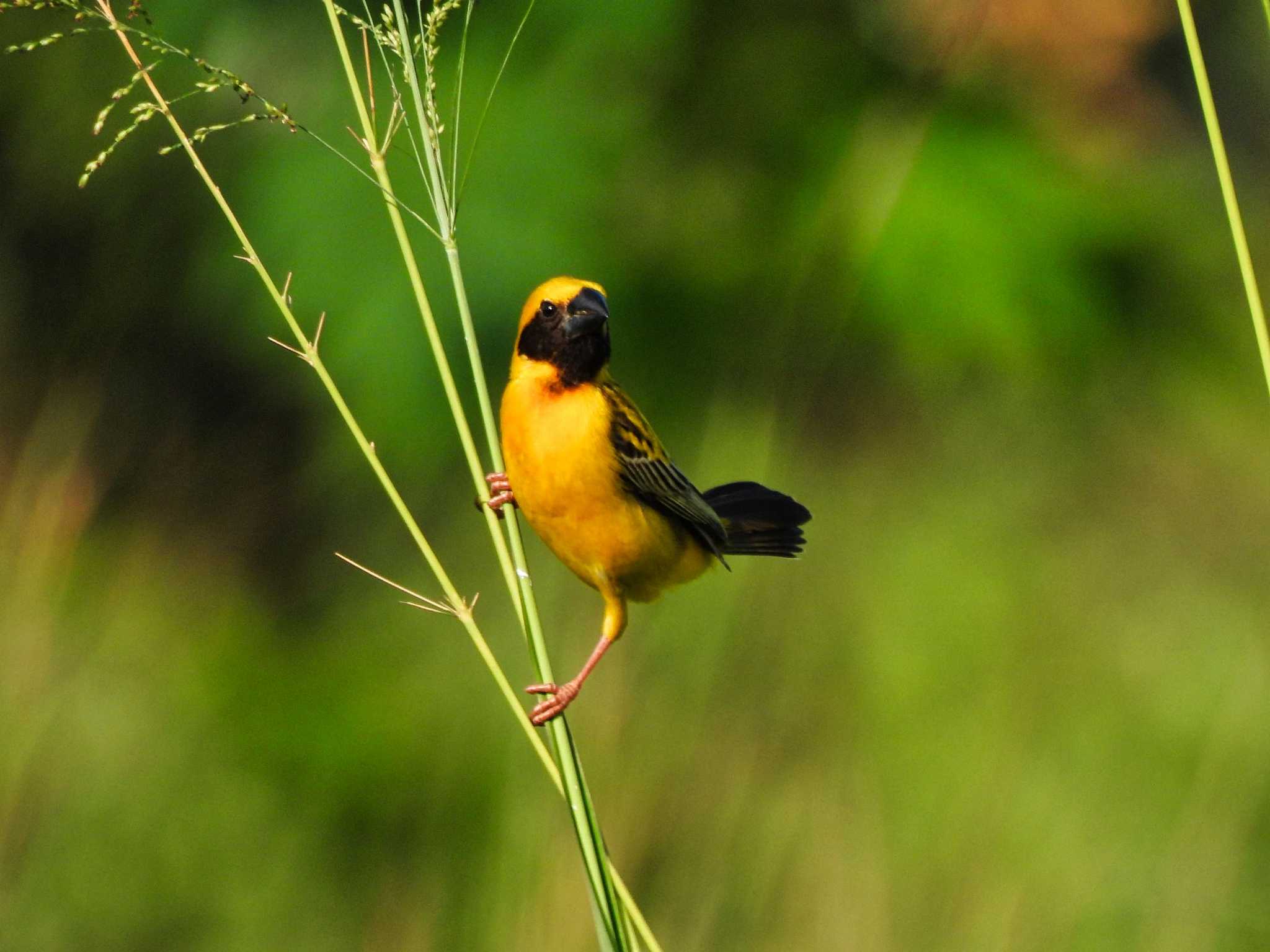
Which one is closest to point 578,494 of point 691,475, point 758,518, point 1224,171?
point 691,475

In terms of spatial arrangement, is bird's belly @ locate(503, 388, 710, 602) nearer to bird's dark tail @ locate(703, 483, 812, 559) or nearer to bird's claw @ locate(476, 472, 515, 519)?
bird's claw @ locate(476, 472, 515, 519)

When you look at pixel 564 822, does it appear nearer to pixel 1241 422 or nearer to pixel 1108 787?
pixel 1108 787

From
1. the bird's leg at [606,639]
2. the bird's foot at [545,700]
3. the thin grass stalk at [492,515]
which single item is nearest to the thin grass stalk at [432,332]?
the thin grass stalk at [492,515]

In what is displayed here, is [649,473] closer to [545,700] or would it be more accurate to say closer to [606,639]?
[606,639]

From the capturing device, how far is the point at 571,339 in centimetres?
337

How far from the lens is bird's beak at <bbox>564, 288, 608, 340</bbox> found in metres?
3.23

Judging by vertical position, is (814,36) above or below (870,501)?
above

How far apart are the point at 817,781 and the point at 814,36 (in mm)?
2267

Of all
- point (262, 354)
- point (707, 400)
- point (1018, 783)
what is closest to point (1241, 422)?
point (1018, 783)

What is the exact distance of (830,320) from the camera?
3986 millimetres

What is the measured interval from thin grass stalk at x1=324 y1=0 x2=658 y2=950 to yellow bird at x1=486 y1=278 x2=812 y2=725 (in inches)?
36.0

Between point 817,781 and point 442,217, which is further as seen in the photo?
point 817,781

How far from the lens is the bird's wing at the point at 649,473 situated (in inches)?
132

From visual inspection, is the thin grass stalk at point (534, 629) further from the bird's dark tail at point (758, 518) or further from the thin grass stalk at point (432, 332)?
the bird's dark tail at point (758, 518)
